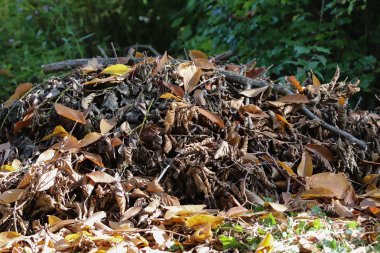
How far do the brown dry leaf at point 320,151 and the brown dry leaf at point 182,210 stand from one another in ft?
2.23

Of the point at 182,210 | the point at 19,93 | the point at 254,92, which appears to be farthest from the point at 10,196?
the point at 254,92

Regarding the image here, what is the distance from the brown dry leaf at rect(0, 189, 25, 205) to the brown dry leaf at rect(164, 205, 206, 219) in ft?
2.08

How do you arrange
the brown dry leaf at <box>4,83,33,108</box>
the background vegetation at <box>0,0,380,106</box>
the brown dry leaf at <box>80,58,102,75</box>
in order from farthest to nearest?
1. the background vegetation at <box>0,0,380,106</box>
2. the brown dry leaf at <box>4,83,33,108</box>
3. the brown dry leaf at <box>80,58,102,75</box>

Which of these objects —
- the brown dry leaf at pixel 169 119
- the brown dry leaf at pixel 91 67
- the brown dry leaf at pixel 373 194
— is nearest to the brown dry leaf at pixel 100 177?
the brown dry leaf at pixel 169 119

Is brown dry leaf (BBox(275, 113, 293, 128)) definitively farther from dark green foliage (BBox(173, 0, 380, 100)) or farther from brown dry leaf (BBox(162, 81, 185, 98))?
dark green foliage (BBox(173, 0, 380, 100))

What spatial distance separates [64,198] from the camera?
9.05 ft

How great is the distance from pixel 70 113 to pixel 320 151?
4.04 feet

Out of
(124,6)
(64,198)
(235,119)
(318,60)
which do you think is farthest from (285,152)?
(124,6)

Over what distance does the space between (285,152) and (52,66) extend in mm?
1495

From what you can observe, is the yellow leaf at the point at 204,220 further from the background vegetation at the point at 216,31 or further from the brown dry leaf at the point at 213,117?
the background vegetation at the point at 216,31

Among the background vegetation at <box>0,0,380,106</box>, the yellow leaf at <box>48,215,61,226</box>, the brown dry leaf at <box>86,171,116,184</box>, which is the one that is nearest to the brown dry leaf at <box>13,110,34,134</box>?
the brown dry leaf at <box>86,171,116,184</box>

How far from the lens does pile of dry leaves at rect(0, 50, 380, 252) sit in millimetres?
2572

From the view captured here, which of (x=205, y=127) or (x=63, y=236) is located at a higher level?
(x=205, y=127)

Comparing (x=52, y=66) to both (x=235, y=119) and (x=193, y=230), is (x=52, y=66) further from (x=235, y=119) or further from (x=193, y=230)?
(x=193, y=230)
